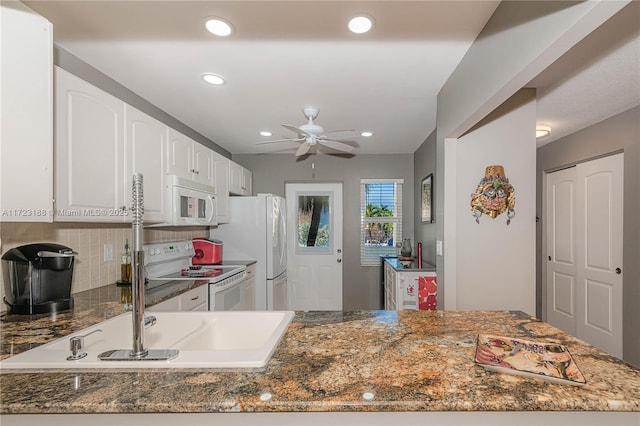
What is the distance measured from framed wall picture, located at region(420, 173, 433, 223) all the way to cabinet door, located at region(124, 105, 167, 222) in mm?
2807

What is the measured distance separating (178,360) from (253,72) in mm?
1898

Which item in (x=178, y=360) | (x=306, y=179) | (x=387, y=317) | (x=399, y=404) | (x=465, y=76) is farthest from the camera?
(x=306, y=179)

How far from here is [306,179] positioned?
4.80m

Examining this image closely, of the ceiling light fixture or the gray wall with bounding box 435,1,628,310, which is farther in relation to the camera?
the ceiling light fixture

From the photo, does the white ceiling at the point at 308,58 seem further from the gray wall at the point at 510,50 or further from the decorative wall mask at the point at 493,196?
the decorative wall mask at the point at 493,196

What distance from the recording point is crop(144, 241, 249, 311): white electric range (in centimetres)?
276

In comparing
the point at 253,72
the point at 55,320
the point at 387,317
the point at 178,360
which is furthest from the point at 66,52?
the point at 387,317

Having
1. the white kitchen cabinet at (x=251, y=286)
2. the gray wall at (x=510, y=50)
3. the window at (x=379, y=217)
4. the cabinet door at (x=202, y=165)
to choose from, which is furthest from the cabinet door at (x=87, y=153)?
the window at (x=379, y=217)

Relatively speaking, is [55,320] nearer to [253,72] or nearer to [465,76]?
[253,72]

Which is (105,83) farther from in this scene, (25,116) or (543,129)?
(543,129)

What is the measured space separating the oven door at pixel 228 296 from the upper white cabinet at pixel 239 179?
1.29 m

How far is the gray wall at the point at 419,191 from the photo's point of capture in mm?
3680

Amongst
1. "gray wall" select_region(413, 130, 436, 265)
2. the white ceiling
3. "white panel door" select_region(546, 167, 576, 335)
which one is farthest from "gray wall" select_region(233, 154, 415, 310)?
"white panel door" select_region(546, 167, 576, 335)

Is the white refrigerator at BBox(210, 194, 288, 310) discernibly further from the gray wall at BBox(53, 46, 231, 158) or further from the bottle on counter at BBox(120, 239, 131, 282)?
the bottle on counter at BBox(120, 239, 131, 282)
